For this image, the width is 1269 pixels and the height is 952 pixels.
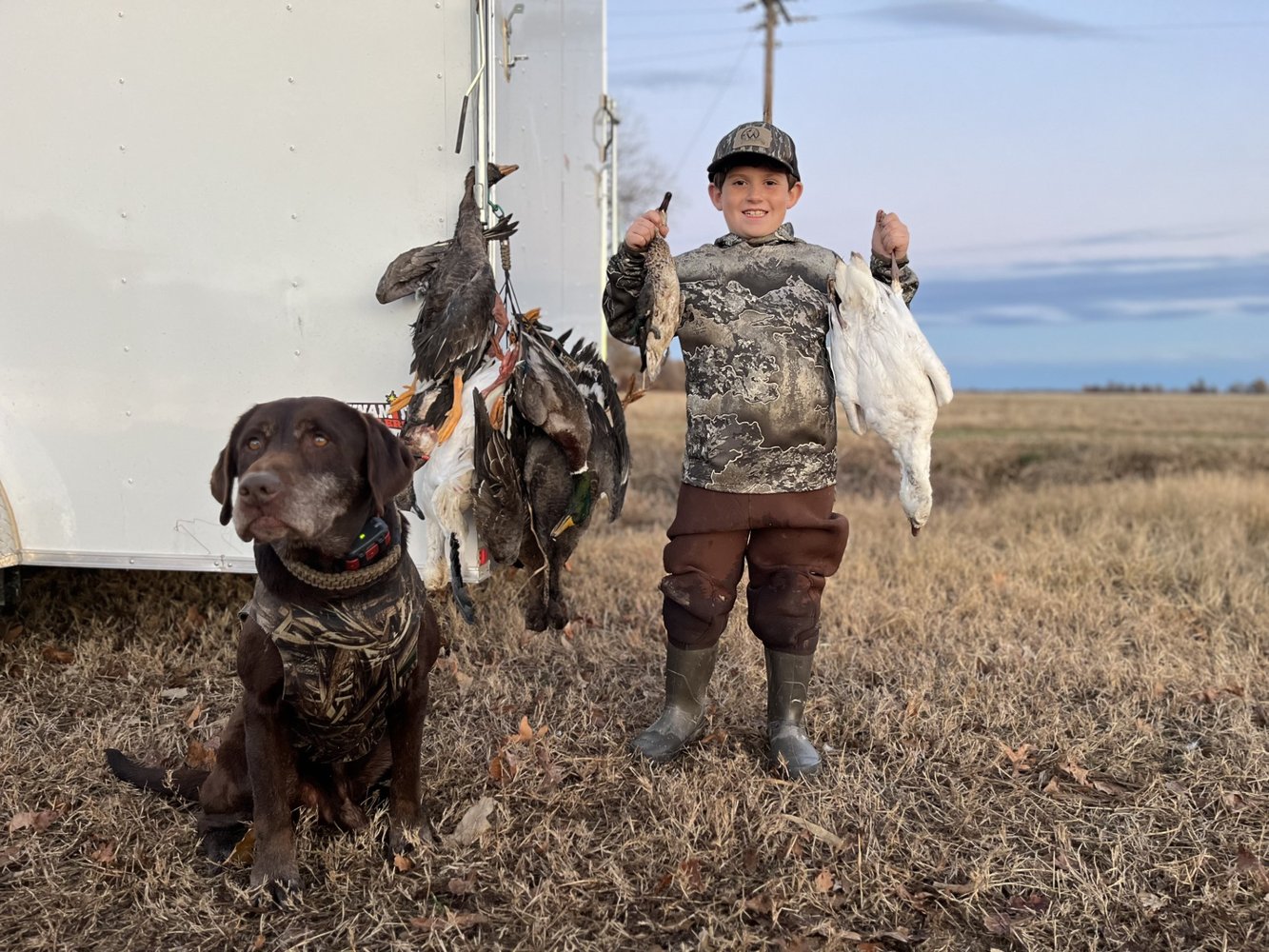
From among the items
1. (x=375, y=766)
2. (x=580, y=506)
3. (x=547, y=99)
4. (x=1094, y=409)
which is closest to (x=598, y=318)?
(x=547, y=99)

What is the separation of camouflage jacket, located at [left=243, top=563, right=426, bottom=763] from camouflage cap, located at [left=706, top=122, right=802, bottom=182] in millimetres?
1762

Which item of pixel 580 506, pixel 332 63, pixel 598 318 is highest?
pixel 332 63

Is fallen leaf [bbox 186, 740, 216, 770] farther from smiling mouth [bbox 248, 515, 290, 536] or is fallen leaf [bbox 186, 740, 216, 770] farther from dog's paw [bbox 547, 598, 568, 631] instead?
smiling mouth [bbox 248, 515, 290, 536]

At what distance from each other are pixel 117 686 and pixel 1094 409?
1082 inches

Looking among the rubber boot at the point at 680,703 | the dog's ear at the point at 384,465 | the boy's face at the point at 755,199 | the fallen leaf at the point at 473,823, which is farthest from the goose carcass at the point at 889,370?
the fallen leaf at the point at 473,823

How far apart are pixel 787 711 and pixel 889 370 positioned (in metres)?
1.30

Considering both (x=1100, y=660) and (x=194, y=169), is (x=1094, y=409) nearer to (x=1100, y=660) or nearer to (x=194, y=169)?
(x=1100, y=660)

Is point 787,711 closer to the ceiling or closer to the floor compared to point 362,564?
closer to the floor

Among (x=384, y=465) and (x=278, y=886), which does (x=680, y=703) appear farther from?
(x=384, y=465)

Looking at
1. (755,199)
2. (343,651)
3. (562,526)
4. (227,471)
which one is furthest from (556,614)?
(755,199)

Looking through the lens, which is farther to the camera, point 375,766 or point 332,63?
point 332,63

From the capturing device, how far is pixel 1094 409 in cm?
2694

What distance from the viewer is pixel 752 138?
3.22m

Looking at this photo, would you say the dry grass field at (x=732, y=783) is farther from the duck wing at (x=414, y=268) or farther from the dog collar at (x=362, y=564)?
the duck wing at (x=414, y=268)
